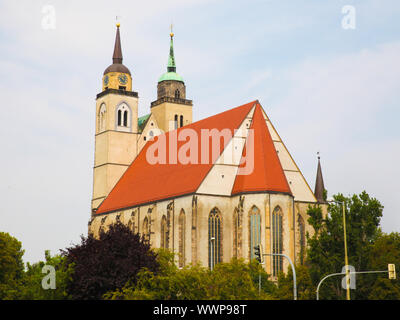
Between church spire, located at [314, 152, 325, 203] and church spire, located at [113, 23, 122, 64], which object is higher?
church spire, located at [113, 23, 122, 64]

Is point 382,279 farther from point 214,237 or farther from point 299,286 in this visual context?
point 214,237

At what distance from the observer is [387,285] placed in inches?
1676

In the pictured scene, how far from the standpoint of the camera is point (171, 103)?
86.1m

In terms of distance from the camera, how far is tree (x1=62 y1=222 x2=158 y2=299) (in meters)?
38.1

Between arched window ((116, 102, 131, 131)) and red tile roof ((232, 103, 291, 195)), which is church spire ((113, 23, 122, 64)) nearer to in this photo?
arched window ((116, 102, 131, 131))

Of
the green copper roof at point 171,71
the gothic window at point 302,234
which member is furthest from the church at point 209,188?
the green copper roof at point 171,71

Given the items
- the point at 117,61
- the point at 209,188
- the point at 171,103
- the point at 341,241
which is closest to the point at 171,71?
the point at 171,103

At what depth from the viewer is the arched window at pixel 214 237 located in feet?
200

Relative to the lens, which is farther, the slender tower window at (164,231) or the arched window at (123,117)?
the arched window at (123,117)

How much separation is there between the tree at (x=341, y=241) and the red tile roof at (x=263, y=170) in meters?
17.1

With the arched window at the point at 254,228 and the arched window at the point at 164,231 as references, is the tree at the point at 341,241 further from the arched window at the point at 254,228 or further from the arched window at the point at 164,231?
the arched window at the point at 164,231

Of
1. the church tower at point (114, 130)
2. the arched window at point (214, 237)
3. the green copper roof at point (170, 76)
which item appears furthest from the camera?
the green copper roof at point (170, 76)

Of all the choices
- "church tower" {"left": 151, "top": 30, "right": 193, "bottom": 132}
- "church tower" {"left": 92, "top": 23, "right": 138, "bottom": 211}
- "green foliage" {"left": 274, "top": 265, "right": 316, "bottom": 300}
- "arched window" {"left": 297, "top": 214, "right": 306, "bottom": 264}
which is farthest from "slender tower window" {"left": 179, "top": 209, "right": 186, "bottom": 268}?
"church tower" {"left": 151, "top": 30, "right": 193, "bottom": 132}

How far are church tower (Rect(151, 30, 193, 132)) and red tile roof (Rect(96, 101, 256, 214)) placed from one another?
16.1 ft
